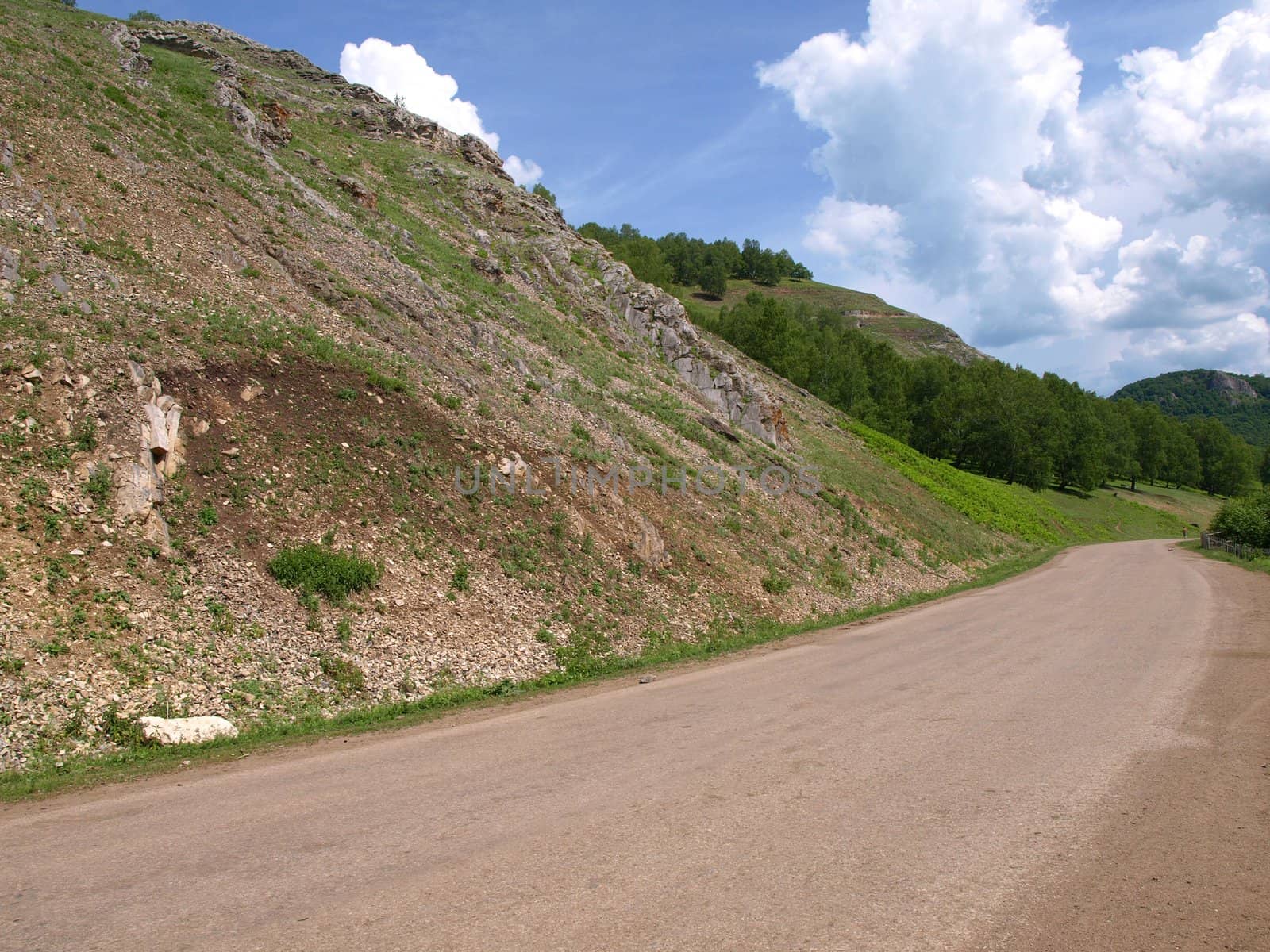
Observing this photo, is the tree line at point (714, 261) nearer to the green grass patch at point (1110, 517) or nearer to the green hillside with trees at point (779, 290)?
the green hillside with trees at point (779, 290)

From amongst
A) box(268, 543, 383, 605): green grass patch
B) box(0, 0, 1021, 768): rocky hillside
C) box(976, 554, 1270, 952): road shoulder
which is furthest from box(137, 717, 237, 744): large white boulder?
box(976, 554, 1270, 952): road shoulder

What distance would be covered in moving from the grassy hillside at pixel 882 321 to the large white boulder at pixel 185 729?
151 meters

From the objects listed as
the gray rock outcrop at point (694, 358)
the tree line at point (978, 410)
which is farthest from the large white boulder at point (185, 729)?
the tree line at point (978, 410)

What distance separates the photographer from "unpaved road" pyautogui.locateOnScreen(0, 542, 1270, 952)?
4562 millimetres

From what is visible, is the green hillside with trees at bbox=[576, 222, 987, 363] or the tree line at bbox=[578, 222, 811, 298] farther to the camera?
the green hillside with trees at bbox=[576, 222, 987, 363]

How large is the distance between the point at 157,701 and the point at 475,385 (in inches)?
503

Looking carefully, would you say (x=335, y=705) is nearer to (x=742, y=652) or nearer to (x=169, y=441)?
(x=169, y=441)

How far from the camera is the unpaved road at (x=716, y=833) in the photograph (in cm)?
456

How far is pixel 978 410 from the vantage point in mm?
76250

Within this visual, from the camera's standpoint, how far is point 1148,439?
3824 inches

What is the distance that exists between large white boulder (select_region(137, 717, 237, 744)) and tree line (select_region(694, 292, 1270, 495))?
59.0m

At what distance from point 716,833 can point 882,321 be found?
195m

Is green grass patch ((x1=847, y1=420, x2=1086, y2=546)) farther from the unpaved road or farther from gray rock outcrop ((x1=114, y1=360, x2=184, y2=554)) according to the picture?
gray rock outcrop ((x1=114, y1=360, x2=184, y2=554))

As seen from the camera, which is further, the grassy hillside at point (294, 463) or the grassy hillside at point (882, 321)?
the grassy hillside at point (882, 321)
